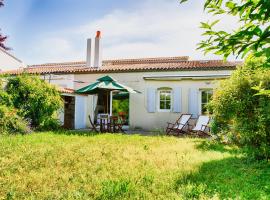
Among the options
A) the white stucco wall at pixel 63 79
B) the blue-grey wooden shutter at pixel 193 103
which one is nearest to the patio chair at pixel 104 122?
the blue-grey wooden shutter at pixel 193 103

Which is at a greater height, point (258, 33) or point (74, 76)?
point (74, 76)

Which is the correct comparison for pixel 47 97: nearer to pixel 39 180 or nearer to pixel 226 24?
pixel 39 180

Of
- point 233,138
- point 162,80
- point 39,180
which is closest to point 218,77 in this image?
point 162,80

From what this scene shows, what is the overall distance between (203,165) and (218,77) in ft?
32.5

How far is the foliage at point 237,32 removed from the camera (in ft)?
5.47

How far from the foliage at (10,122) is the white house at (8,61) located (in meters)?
11.5

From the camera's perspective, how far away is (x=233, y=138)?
28.2 ft

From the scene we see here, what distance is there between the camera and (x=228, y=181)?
5117 mm

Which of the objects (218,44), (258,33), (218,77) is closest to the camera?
(258,33)

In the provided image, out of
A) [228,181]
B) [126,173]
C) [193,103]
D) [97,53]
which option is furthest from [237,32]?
[97,53]

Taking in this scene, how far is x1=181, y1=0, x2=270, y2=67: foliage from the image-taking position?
1666mm

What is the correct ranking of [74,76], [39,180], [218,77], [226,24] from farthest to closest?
1. [74,76]
2. [218,77]
3. [39,180]
4. [226,24]

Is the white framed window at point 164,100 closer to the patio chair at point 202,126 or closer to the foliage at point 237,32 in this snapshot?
the patio chair at point 202,126

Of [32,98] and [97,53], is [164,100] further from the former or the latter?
[32,98]
